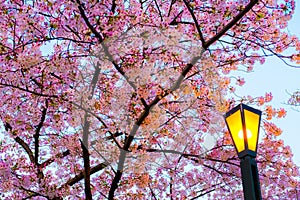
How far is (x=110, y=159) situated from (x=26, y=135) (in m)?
2.59

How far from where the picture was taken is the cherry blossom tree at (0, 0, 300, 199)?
5.71 metres

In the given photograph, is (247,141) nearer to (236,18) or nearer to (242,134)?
(242,134)

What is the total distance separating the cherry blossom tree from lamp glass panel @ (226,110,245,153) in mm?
1913

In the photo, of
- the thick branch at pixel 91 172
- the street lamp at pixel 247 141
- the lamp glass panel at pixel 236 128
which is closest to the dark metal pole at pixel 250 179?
the street lamp at pixel 247 141

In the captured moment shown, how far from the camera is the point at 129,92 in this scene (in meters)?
6.52

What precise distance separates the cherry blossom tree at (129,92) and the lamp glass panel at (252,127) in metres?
1.90

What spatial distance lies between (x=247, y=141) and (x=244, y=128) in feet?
0.41

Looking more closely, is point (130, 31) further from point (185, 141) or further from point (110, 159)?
point (185, 141)

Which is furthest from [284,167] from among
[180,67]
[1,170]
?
[1,170]

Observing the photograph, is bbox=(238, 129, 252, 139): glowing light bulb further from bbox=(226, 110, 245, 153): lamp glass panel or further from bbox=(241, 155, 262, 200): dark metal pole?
bbox=(241, 155, 262, 200): dark metal pole

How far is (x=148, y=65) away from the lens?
5.86 m

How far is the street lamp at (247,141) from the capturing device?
3168 millimetres

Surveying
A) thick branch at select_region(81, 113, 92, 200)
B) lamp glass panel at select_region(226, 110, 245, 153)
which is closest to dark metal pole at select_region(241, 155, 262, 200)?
lamp glass panel at select_region(226, 110, 245, 153)

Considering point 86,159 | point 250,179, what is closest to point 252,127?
point 250,179
